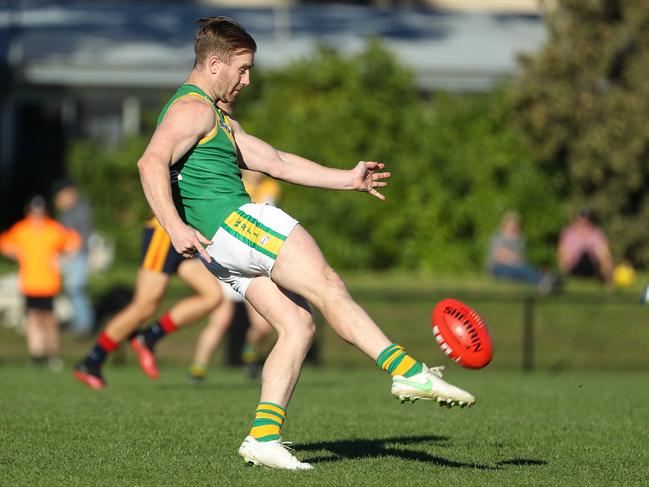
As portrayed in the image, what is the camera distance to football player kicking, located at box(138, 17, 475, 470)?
654 centimetres

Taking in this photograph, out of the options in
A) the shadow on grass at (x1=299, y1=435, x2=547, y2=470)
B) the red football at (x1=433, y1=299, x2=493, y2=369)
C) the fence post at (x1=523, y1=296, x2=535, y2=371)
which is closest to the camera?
the red football at (x1=433, y1=299, x2=493, y2=369)

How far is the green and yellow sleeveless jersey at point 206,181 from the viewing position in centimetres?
679

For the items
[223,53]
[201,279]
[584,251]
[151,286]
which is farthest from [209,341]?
[584,251]

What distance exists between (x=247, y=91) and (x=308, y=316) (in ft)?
60.1

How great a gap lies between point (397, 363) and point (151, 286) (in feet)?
17.0

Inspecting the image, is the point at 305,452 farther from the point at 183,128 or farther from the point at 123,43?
the point at 123,43

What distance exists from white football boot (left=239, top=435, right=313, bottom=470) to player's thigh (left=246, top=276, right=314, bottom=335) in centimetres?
56

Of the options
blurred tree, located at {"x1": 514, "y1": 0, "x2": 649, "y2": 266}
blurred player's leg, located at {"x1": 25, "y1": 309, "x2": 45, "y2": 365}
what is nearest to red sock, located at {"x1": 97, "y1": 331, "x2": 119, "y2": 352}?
blurred player's leg, located at {"x1": 25, "y1": 309, "x2": 45, "y2": 365}

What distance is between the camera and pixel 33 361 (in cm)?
1792

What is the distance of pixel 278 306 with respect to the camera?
22.6 ft

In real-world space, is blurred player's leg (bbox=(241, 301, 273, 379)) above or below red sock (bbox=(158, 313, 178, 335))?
below

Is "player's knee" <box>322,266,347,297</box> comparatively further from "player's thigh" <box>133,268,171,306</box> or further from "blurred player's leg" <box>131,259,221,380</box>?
"blurred player's leg" <box>131,259,221,380</box>

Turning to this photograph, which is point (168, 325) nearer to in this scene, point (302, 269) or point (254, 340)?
point (254, 340)

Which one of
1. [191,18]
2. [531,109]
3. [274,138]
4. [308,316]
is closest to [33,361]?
[274,138]
